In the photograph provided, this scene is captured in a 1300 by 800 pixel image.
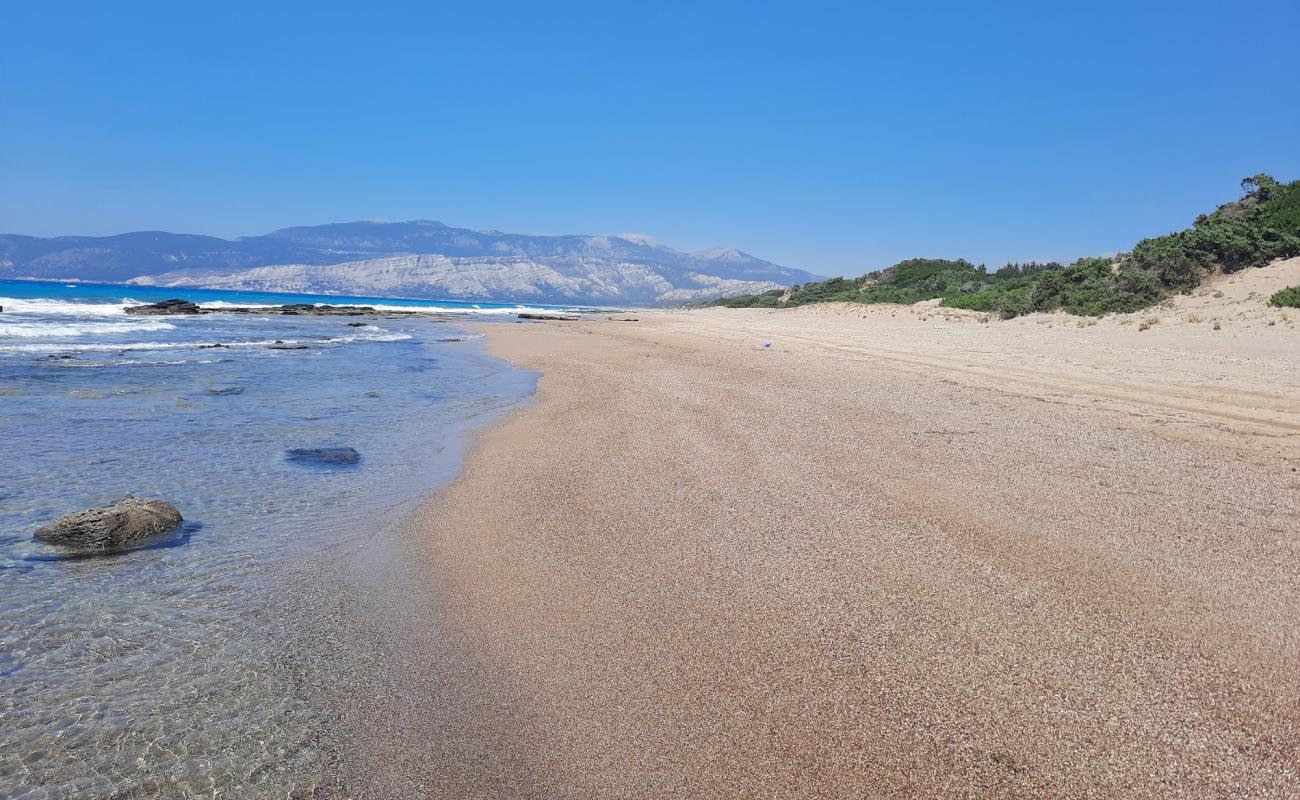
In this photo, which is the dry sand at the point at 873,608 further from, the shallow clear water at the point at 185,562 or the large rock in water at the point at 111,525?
the large rock in water at the point at 111,525

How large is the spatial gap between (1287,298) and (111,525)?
24.5m

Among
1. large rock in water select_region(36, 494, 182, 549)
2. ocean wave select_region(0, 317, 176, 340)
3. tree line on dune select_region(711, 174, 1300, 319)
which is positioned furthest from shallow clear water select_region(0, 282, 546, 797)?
tree line on dune select_region(711, 174, 1300, 319)

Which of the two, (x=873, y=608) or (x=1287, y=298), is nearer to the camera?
(x=873, y=608)

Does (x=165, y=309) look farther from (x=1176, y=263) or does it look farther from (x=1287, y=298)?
(x=1287, y=298)

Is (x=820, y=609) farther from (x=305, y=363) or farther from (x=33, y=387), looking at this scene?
(x=305, y=363)

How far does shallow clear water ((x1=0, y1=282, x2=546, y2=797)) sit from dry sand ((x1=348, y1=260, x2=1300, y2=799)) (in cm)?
76

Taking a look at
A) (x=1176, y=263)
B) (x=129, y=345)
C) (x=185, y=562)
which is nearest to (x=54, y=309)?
(x=129, y=345)

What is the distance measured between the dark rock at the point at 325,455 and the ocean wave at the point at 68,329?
21.6m

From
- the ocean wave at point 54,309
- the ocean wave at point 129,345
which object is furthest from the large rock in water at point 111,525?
the ocean wave at point 54,309

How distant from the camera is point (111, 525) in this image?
4.89 meters

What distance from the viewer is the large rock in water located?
4770mm

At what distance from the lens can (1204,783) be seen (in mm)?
2428

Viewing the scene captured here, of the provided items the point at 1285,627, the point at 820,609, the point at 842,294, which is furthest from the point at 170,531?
the point at 842,294

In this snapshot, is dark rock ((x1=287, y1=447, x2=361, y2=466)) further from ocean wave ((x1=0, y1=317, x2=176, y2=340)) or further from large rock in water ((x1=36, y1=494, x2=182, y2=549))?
ocean wave ((x1=0, y1=317, x2=176, y2=340))
